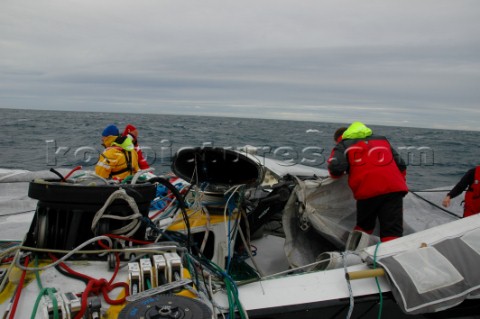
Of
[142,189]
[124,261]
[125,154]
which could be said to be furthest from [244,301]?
[125,154]

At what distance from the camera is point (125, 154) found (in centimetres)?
584

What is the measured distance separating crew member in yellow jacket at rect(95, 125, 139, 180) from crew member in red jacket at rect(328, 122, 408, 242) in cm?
305

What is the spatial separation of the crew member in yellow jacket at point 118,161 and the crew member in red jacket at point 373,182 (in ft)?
10.0

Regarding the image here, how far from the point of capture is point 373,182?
12.3ft

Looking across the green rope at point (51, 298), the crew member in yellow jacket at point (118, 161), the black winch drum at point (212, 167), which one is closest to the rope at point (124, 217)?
the green rope at point (51, 298)

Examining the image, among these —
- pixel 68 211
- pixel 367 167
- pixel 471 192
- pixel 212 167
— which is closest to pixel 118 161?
pixel 212 167

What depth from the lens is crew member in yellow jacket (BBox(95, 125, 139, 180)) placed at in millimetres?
5668

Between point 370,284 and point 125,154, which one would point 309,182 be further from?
point 125,154

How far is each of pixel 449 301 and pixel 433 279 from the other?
0.49ft

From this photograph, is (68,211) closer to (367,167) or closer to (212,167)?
(212,167)

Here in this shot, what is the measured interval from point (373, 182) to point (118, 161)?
3.47 meters

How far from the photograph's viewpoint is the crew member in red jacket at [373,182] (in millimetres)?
3773

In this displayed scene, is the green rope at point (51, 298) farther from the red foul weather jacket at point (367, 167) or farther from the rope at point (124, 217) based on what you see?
the red foul weather jacket at point (367, 167)

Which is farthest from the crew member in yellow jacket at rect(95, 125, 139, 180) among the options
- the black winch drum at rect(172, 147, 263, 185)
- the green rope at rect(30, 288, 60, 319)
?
the green rope at rect(30, 288, 60, 319)
